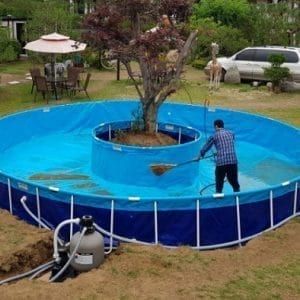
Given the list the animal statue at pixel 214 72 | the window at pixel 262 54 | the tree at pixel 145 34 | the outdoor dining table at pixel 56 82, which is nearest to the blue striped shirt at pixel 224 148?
the tree at pixel 145 34

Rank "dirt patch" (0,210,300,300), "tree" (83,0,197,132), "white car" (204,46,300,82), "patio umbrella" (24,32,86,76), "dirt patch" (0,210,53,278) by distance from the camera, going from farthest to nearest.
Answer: "white car" (204,46,300,82) < "patio umbrella" (24,32,86,76) < "tree" (83,0,197,132) < "dirt patch" (0,210,53,278) < "dirt patch" (0,210,300,300)

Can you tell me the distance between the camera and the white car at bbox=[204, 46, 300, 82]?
76.9 ft

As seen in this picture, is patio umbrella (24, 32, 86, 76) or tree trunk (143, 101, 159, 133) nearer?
tree trunk (143, 101, 159, 133)

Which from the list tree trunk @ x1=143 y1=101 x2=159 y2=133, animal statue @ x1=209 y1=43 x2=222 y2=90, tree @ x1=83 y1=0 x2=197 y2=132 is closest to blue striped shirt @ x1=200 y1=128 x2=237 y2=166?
tree @ x1=83 y1=0 x2=197 y2=132

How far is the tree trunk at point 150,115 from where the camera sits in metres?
13.2

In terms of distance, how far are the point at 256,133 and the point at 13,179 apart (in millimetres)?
7769

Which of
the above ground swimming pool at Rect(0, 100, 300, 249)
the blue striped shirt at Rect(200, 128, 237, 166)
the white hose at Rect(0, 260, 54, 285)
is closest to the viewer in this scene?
the white hose at Rect(0, 260, 54, 285)

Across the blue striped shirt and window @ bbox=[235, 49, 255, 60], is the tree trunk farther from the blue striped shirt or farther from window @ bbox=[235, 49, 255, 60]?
window @ bbox=[235, 49, 255, 60]

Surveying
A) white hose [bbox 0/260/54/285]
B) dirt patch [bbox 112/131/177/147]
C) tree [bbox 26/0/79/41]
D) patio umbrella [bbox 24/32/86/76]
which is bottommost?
white hose [bbox 0/260/54/285]

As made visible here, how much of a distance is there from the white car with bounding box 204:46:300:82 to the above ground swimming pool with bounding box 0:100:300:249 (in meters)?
8.00

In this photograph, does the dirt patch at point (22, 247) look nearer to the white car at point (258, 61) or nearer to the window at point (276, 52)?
the white car at point (258, 61)

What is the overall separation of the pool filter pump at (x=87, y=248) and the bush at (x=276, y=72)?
15.6 meters

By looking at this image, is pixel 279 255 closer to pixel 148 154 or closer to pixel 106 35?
pixel 148 154

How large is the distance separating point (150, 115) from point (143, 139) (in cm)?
66
